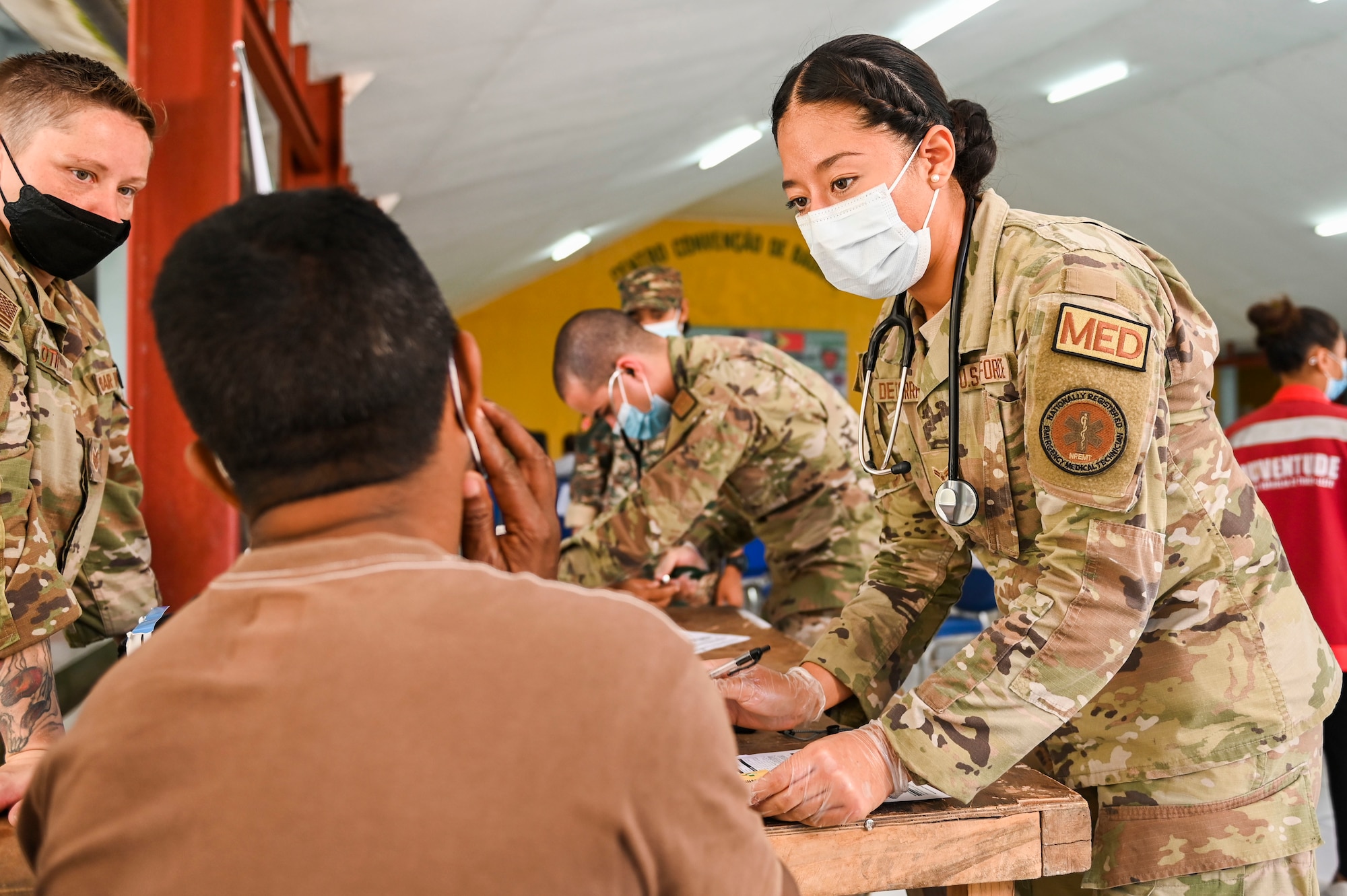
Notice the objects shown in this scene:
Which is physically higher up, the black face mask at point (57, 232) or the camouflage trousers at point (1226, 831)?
the black face mask at point (57, 232)

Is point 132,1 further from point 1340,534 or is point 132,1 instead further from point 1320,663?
point 1340,534

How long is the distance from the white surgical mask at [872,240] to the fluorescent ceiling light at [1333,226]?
318 inches

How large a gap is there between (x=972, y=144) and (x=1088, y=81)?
23.1 feet

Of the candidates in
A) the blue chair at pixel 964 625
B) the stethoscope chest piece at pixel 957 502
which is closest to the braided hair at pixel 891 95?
the stethoscope chest piece at pixel 957 502

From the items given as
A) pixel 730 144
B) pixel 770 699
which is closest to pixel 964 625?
pixel 770 699

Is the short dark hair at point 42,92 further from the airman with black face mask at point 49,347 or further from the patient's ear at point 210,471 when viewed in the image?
the patient's ear at point 210,471

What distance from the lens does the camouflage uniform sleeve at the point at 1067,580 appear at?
104 centimetres

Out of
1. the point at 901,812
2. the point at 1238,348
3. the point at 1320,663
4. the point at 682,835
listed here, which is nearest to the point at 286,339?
the point at 682,835

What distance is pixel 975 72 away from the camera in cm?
725

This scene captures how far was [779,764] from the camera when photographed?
1.14 meters

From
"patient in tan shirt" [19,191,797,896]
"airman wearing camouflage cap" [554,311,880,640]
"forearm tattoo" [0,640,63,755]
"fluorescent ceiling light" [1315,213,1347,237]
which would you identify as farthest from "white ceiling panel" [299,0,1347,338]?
"forearm tattoo" [0,640,63,755]

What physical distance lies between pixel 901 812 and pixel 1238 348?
1120 centimetres

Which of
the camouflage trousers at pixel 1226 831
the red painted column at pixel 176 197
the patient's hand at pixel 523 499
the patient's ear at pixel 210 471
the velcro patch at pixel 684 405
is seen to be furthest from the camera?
the velcro patch at pixel 684 405

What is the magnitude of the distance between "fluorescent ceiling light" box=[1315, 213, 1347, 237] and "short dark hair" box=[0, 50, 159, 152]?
8758 millimetres
